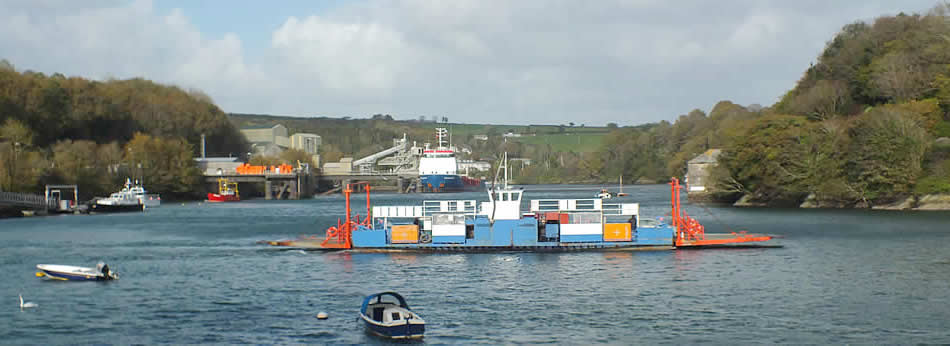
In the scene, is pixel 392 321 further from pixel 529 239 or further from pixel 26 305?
pixel 529 239

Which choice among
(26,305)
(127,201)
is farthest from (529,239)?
(127,201)

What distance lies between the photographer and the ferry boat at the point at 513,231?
57.4 metres

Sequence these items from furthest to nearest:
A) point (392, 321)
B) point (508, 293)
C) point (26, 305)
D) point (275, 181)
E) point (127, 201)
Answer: point (275, 181) < point (127, 201) < point (508, 293) < point (26, 305) < point (392, 321)

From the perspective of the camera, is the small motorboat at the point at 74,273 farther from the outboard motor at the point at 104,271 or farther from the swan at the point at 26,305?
the swan at the point at 26,305

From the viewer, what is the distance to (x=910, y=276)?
47.0 metres

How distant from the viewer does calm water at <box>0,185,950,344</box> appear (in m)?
34.2

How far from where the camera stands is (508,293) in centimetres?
4300

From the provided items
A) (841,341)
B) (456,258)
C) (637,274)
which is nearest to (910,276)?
(637,274)

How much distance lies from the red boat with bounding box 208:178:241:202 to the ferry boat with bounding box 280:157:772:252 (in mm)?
115852

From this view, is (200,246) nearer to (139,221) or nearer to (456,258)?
(456,258)

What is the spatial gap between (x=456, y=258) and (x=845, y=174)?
68747 mm

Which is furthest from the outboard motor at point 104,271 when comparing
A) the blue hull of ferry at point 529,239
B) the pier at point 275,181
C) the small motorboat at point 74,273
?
the pier at point 275,181

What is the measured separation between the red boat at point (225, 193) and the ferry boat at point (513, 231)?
4561 inches

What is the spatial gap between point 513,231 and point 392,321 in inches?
1001
